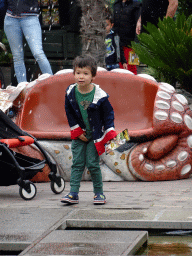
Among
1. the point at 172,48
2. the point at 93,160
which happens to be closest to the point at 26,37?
the point at 172,48

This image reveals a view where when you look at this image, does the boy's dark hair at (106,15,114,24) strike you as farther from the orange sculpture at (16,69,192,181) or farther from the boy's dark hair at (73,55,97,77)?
the boy's dark hair at (73,55,97,77)

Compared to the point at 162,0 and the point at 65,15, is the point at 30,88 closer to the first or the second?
the point at 162,0

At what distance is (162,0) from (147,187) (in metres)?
3.35

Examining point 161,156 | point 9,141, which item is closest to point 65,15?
point 161,156

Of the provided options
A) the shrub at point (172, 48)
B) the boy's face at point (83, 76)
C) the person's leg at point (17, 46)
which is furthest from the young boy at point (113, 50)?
A: the boy's face at point (83, 76)

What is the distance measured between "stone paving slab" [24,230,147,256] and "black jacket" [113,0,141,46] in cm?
674

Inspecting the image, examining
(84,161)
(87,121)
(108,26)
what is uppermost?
(108,26)

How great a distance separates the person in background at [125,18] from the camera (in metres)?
9.73

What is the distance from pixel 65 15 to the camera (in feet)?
42.5

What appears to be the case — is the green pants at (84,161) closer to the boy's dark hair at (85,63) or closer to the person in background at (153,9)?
the boy's dark hair at (85,63)

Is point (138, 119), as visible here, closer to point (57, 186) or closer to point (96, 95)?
point (57, 186)

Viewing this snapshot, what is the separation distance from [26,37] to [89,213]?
4314mm

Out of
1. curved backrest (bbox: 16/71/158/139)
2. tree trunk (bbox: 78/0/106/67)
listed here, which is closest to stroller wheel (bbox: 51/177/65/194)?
curved backrest (bbox: 16/71/158/139)

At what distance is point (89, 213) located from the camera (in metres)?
4.09
